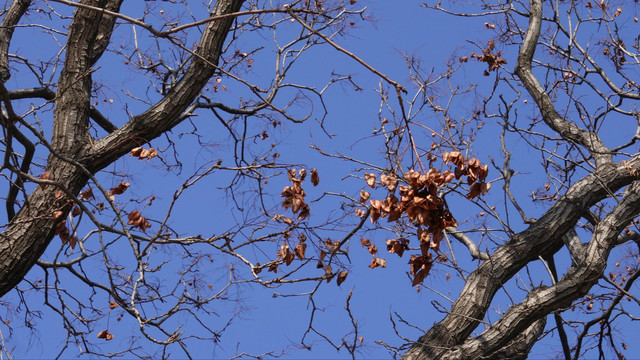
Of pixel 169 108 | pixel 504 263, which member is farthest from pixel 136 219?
pixel 504 263

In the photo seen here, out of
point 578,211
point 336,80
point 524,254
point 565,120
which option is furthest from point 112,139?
point 565,120

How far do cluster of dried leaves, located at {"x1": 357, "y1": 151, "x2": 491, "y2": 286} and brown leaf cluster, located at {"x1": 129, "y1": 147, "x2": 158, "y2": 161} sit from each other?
152 centimetres

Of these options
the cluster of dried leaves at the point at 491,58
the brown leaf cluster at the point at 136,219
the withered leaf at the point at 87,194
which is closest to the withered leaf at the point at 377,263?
the brown leaf cluster at the point at 136,219

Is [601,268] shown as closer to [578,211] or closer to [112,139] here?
[578,211]

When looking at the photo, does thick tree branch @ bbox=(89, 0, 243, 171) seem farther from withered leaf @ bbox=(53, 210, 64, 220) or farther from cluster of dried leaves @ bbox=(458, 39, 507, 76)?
cluster of dried leaves @ bbox=(458, 39, 507, 76)

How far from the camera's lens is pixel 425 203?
3.67 metres

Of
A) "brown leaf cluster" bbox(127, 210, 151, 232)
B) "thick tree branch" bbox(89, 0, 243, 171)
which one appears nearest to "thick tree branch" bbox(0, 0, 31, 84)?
"thick tree branch" bbox(89, 0, 243, 171)

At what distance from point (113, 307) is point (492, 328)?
3.07 m

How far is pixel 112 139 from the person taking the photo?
4992 millimetres

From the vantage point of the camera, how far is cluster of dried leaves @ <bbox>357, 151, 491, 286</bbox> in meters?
3.66

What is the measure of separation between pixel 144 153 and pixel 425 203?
6.56 ft

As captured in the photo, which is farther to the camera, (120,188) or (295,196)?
(120,188)

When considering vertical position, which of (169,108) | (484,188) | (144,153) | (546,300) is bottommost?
(546,300)

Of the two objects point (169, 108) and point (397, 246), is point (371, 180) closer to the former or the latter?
point (397, 246)
